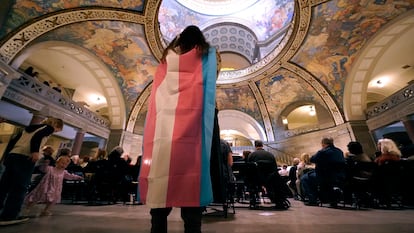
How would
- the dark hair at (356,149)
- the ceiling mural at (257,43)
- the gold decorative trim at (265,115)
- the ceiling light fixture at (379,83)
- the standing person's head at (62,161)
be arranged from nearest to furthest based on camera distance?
1. the standing person's head at (62,161)
2. the dark hair at (356,149)
3. the ceiling mural at (257,43)
4. the ceiling light fixture at (379,83)
5. the gold decorative trim at (265,115)

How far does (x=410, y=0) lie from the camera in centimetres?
619

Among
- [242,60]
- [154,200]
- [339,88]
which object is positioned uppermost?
[242,60]

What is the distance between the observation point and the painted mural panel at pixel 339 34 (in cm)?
677

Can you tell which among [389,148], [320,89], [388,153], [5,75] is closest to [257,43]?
[320,89]

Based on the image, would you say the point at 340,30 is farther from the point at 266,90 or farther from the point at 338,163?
the point at 338,163

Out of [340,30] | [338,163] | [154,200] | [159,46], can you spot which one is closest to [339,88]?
[340,30]

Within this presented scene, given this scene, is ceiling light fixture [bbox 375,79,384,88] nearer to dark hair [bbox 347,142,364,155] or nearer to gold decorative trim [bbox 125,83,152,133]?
dark hair [bbox 347,142,364,155]

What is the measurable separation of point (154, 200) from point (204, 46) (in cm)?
110

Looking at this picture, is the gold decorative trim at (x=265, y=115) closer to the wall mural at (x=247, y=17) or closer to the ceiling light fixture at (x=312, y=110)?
the ceiling light fixture at (x=312, y=110)

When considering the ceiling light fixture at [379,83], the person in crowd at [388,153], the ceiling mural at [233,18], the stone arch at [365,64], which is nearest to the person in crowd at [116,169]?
the person in crowd at [388,153]

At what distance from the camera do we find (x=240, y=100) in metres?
12.7

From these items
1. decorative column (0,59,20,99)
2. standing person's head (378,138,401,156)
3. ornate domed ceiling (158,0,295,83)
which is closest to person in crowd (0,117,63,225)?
decorative column (0,59,20,99)

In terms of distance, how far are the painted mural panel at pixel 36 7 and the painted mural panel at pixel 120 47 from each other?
72 centimetres

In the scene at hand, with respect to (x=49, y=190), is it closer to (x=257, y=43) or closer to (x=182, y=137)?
(x=182, y=137)
